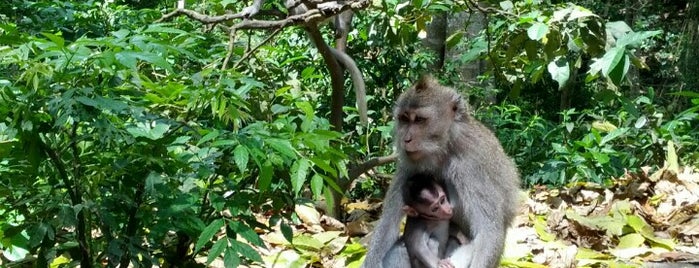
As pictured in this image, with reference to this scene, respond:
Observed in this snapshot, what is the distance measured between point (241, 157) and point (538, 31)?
95.2 inches

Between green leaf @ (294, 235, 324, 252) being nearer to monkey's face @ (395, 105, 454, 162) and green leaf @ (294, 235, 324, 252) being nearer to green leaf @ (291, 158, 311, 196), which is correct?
monkey's face @ (395, 105, 454, 162)

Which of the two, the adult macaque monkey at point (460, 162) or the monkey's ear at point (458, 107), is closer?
the adult macaque monkey at point (460, 162)

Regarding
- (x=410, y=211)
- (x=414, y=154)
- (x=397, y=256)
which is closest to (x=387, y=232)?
(x=397, y=256)

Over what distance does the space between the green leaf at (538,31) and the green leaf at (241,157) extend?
2318mm

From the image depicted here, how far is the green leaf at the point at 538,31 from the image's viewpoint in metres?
5.07

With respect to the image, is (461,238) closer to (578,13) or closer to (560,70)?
(560,70)

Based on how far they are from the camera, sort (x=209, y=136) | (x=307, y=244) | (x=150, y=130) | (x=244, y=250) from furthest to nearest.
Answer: (x=307, y=244), (x=150, y=130), (x=244, y=250), (x=209, y=136)

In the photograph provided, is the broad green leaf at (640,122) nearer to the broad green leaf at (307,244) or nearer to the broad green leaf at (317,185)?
the broad green leaf at (307,244)

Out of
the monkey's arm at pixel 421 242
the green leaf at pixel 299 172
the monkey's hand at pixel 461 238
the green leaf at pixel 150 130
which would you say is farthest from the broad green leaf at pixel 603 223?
the green leaf at pixel 150 130

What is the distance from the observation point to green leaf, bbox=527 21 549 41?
5074 millimetres

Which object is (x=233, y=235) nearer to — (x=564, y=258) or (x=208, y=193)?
(x=208, y=193)

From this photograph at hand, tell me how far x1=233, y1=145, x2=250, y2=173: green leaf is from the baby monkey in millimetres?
1365

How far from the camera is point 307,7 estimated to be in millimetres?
5574

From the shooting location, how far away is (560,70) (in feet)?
17.8
